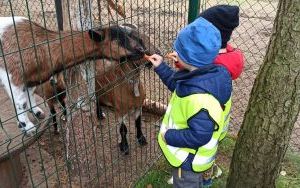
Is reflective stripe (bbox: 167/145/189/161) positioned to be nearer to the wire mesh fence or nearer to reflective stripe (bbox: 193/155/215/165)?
reflective stripe (bbox: 193/155/215/165)

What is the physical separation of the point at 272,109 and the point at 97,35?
4.78ft

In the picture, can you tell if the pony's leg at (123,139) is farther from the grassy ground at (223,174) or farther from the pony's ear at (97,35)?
the pony's ear at (97,35)

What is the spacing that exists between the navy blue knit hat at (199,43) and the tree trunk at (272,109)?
43cm

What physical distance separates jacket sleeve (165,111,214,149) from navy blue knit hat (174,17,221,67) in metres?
0.32

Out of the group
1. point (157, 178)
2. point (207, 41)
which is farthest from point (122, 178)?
point (207, 41)

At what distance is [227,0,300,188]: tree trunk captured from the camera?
2291 mm

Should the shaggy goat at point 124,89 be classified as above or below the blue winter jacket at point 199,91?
below

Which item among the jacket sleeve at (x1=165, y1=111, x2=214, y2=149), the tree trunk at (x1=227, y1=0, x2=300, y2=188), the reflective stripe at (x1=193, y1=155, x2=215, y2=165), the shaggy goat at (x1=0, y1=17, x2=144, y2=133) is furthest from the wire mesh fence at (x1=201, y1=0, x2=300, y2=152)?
the jacket sleeve at (x1=165, y1=111, x2=214, y2=149)

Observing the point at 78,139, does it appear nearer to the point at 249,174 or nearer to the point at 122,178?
the point at 122,178

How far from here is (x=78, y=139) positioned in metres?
4.31

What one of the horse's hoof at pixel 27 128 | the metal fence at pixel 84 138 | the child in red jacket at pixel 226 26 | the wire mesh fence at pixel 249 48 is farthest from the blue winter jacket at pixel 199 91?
the wire mesh fence at pixel 249 48

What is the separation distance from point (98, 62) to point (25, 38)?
0.65 m

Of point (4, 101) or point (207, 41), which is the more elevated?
point (207, 41)

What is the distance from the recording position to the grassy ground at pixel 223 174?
134 inches
